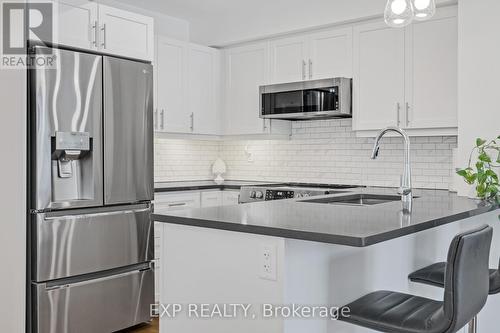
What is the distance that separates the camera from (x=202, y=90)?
5.04 m

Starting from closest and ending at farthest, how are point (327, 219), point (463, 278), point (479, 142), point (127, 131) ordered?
1. point (463, 278)
2. point (327, 219)
3. point (479, 142)
4. point (127, 131)

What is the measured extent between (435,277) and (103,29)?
2.67m

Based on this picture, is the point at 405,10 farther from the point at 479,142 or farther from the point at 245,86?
the point at 245,86

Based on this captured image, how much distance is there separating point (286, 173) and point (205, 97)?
1.11 metres


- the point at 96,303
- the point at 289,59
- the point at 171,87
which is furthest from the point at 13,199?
the point at 289,59

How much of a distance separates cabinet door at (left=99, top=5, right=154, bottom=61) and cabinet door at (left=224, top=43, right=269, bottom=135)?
132cm

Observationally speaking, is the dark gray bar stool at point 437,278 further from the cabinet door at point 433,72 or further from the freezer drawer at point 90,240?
the freezer drawer at point 90,240

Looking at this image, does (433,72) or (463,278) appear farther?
(433,72)

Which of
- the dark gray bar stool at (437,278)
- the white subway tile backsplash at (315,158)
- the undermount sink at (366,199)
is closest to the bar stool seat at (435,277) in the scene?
the dark gray bar stool at (437,278)

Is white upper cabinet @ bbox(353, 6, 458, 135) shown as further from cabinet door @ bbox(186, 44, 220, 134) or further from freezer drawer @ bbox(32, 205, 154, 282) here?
freezer drawer @ bbox(32, 205, 154, 282)

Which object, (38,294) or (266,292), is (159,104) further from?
(266,292)

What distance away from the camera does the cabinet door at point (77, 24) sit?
3.35 meters

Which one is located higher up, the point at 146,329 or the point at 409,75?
Answer: the point at 409,75

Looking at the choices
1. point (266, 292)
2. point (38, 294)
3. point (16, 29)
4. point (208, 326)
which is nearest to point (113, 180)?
point (38, 294)
